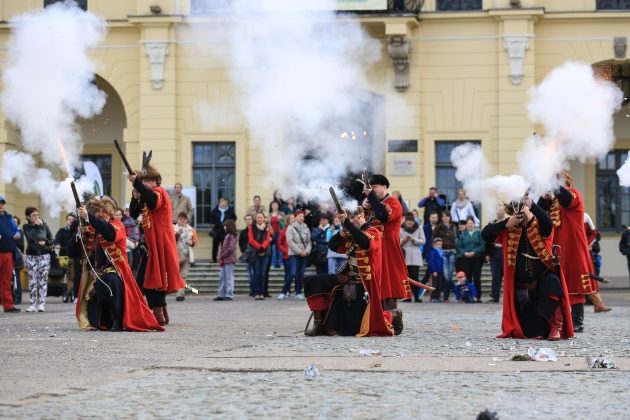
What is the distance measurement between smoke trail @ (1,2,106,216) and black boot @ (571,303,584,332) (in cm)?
672

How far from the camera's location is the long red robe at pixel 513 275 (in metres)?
15.0

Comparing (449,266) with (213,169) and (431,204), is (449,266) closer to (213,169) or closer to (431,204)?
(431,204)

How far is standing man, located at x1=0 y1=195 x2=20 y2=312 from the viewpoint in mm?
22062

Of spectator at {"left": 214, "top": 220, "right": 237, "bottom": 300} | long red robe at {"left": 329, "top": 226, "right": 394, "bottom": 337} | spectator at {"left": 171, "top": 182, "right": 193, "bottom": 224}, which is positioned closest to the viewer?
long red robe at {"left": 329, "top": 226, "right": 394, "bottom": 337}

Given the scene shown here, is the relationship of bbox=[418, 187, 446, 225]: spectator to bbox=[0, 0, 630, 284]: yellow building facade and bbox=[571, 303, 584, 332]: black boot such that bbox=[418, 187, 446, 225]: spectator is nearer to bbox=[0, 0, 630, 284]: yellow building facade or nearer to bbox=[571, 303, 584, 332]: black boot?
bbox=[0, 0, 630, 284]: yellow building facade

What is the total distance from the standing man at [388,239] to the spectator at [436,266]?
10.5m

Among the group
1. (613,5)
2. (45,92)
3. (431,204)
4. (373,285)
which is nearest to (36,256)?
(45,92)

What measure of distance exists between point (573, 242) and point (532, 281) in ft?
5.49

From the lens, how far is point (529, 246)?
1512 centimetres

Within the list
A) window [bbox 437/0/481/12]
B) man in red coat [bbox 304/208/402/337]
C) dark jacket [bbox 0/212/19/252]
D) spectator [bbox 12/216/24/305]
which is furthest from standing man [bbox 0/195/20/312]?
window [bbox 437/0/481/12]

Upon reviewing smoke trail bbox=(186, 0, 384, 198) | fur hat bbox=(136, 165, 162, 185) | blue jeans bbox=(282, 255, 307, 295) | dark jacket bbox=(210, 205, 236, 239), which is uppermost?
smoke trail bbox=(186, 0, 384, 198)

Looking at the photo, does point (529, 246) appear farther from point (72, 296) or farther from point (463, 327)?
point (72, 296)

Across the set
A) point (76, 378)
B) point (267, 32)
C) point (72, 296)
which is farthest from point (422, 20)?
point (76, 378)

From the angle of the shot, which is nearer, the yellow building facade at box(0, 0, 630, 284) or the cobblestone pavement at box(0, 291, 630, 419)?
the cobblestone pavement at box(0, 291, 630, 419)
